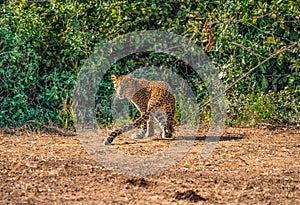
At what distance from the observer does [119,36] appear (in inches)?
320

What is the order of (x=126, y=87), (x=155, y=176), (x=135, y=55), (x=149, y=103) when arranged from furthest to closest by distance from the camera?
1. (x=135, y=55)
2. (x=126, y=87)
3. (x=149, y=103)
4. (x=155, y=176)

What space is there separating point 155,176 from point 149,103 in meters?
2.23

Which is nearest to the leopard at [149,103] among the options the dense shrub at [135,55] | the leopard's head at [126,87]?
the leopard's head at [126,87]

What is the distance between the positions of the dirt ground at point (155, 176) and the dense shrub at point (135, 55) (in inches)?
49.6

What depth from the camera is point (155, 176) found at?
15.9 ft

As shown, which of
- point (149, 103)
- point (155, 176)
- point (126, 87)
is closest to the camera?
point (155, 176)

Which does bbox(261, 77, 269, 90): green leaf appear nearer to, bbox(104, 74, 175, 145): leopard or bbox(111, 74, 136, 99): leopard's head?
bbox(104, 74, 175, 145): leopard

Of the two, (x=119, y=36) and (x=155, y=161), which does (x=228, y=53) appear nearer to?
(x=119, y=36)

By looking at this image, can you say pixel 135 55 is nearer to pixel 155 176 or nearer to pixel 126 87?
pixel 126 87

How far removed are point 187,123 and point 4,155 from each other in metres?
2.80

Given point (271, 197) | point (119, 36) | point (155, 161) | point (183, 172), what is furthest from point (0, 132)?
point (271, 197)

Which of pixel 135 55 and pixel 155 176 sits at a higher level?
pixel 135 55

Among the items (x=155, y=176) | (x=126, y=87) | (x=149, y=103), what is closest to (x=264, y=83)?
(x=149, y=103)

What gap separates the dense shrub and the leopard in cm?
95
